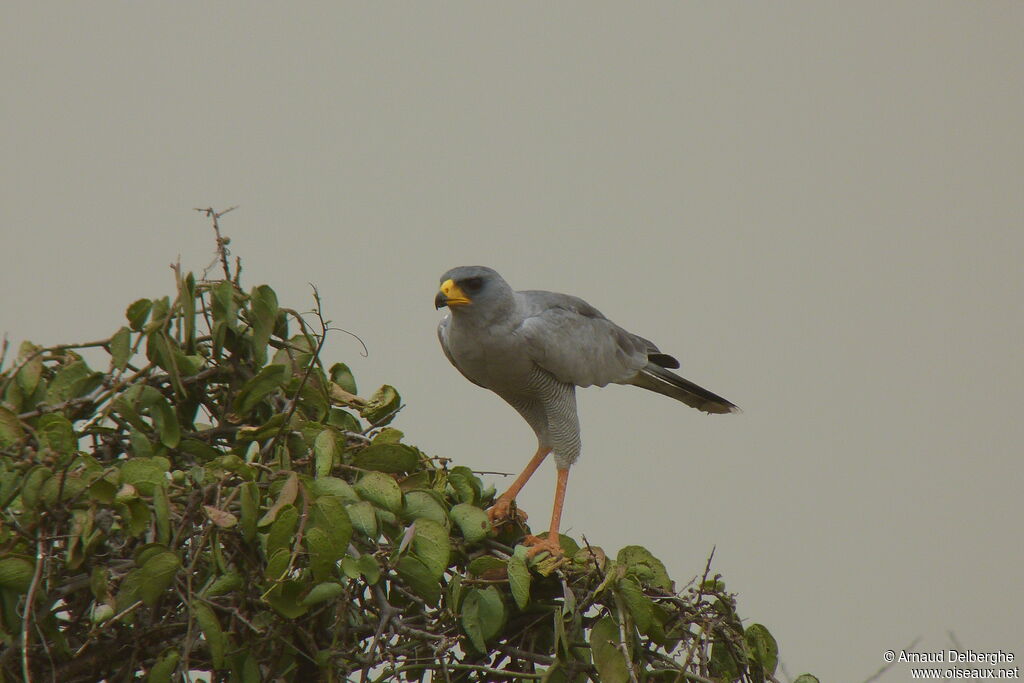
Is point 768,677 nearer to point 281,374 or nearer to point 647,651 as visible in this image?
point 647,651

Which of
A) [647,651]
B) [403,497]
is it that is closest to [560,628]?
→ [647,651]

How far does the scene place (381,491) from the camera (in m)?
2.69

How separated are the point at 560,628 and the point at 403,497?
1.72 feet

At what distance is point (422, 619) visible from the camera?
2760mm

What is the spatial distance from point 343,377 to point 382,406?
205mm

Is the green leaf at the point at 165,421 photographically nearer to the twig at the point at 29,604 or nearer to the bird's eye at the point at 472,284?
the twig at the point at 29,604

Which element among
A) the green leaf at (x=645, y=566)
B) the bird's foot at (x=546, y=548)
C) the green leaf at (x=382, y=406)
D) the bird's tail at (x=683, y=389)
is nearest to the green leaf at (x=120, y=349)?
the green leaf at (x=382, y=406)

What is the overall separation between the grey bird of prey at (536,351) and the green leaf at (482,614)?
0.78m

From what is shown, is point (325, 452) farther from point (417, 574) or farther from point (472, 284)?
point (472, 284)

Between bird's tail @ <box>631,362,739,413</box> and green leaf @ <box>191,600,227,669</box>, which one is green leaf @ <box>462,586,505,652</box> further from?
bird's tail @ <box>631,362,739,413</box>

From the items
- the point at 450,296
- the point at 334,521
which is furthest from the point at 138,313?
the point at 450,296

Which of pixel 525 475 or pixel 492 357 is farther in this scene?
pixel 525 475

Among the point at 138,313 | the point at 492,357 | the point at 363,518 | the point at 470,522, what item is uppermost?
the point at 492,357

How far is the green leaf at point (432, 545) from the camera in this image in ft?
8.54
